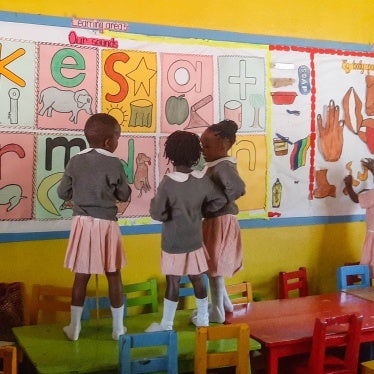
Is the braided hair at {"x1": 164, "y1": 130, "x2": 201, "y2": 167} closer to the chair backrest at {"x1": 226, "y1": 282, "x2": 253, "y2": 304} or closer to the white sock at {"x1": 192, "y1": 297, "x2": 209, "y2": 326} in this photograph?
the white sock at {"x1": 192, "y1": 297, "x2": 209, "y2": 326}

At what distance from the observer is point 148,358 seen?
6.78ft

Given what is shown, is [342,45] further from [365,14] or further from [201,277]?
[201,277]

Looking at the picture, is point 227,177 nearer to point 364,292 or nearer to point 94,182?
point 94,182

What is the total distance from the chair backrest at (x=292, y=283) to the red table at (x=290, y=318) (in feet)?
0.52

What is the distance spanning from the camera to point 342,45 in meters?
3.31

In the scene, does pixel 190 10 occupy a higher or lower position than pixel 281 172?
higher

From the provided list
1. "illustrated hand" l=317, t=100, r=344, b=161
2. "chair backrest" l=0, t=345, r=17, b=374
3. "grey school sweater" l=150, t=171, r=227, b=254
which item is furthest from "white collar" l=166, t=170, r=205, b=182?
"illustrated hand" l=317, t=100, r=344, b=161

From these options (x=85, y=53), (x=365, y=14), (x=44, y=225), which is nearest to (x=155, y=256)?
(x=44, y=225)

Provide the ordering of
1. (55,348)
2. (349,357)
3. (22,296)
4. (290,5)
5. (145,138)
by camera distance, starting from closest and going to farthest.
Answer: (55,348)
(349,357)
(22,296)
(145,138)
(290,5)

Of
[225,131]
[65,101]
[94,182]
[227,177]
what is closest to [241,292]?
[227,177]

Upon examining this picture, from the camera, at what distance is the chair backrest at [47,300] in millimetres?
2590

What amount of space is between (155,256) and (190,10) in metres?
1.25

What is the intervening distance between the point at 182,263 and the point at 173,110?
36.2 inches

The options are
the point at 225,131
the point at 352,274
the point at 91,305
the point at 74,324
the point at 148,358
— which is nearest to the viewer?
the point at 148,358
